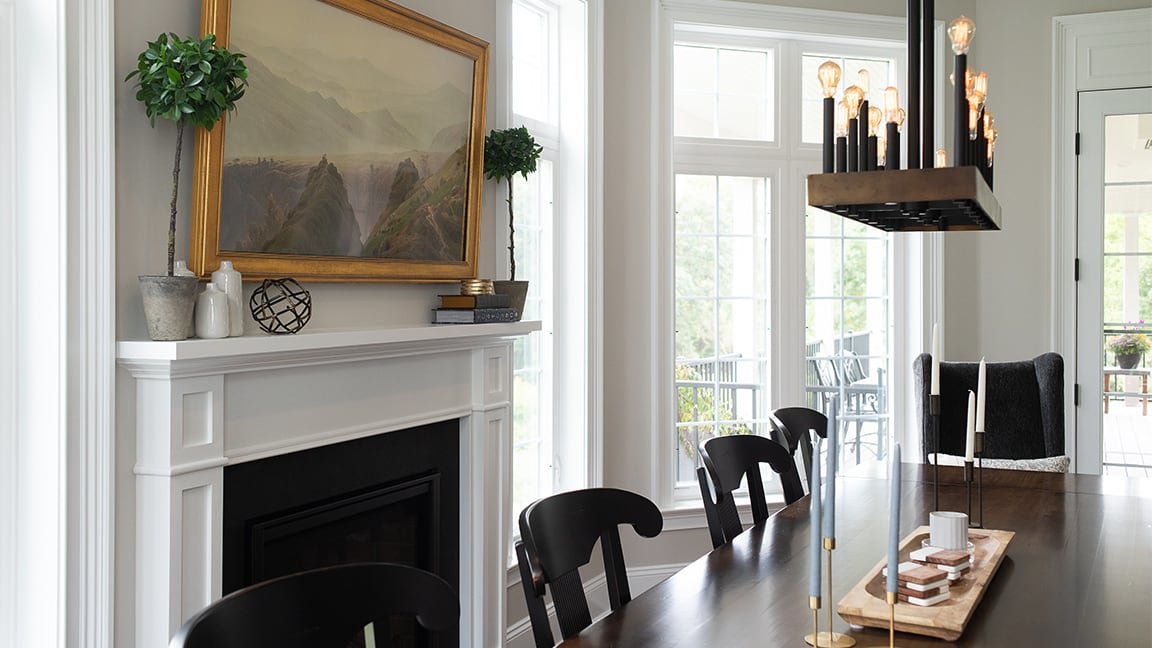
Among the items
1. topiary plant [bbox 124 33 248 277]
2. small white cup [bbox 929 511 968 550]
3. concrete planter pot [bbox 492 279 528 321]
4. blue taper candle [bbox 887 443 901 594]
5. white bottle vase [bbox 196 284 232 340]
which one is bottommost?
small white cup [bbox 929 511 968 550]

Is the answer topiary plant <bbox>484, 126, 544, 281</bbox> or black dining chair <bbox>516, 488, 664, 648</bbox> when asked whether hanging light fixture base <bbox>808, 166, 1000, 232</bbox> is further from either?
topiary plant <bbox>484, 126, 544, 281</bbox>

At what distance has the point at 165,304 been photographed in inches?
83.0

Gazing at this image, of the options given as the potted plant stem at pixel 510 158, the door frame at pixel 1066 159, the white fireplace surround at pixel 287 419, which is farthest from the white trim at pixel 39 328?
the door frame at pixel 1066 159

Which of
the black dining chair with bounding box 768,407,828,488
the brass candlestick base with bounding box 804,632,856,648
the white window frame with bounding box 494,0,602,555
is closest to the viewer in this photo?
the brass candlestick base with bounding box 804,632,856,648

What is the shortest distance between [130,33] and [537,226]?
223 cm

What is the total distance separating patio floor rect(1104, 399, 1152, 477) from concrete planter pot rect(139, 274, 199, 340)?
490 centimetres

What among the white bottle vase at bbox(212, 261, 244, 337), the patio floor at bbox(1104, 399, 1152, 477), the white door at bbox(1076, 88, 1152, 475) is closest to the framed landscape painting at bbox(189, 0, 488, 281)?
the white bottle vase at bbox(212, 261, 244, 337)

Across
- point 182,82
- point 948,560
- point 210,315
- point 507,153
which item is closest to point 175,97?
point 182,82

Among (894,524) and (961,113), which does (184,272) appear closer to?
(894,524)

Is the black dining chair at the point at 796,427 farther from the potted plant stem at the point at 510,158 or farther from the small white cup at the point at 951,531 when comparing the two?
the small white cup at the point at 951,531

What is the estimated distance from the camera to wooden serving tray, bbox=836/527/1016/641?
1879 millimetres

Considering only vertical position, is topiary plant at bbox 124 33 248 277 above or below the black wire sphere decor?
above

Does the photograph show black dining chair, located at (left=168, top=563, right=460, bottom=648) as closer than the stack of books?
Yes

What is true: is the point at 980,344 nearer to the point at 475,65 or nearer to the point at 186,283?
the point at 475,65
